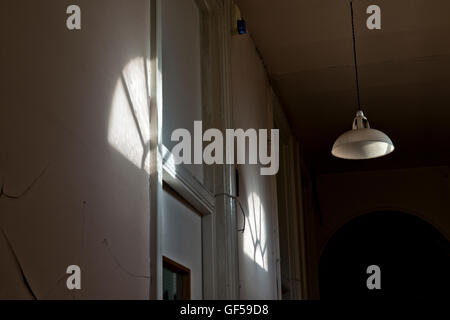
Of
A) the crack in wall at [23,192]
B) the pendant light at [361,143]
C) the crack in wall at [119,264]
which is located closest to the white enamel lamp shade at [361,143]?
the pendant light at [361,143]

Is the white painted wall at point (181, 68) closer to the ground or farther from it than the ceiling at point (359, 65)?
closer to the ground

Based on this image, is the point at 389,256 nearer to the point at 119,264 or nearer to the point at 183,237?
the point at 183,237

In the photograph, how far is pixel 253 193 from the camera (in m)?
4.60

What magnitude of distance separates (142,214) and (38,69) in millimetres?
782

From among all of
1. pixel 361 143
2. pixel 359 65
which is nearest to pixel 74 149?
pixel 361 143

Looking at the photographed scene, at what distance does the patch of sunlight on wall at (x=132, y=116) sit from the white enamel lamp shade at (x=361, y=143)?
225 centimetres

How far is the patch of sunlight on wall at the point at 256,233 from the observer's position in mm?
4221

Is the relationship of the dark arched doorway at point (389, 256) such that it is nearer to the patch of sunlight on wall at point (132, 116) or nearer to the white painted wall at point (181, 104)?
the white painted wall at point (181, 104)

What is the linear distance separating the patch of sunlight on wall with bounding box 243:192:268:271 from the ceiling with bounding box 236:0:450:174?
4.33ft

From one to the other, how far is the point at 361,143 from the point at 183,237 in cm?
190

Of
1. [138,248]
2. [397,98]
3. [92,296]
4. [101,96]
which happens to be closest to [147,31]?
[101,96]

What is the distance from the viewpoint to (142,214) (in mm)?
2309

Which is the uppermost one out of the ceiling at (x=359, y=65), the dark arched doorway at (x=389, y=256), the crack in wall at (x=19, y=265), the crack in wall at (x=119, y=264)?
the ceiling at (x=359, y=65)

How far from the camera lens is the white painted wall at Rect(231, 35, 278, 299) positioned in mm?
4160
